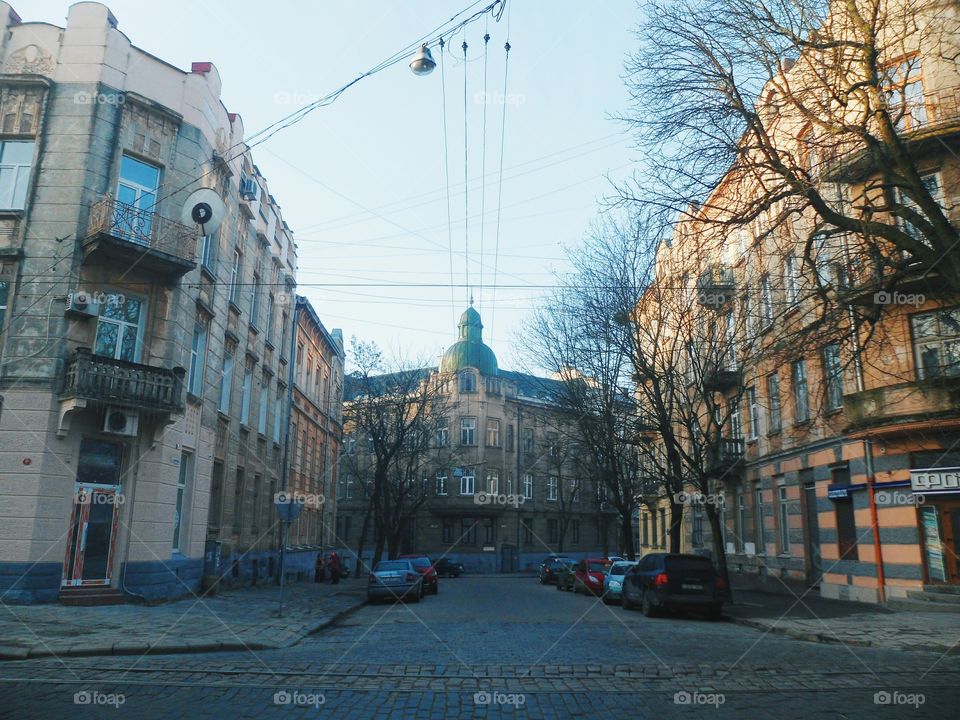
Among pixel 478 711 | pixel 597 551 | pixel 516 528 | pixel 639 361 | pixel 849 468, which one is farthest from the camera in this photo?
pixel 597 551

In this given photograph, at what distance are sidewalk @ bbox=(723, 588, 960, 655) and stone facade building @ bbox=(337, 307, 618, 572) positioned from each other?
3861cm

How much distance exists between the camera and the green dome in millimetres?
65375

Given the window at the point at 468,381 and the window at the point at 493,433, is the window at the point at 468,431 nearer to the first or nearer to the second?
the window at the point at 493,433

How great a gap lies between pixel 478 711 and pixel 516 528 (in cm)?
5635

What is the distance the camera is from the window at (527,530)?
63.3 m

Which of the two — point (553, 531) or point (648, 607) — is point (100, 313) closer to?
point (648, 607)

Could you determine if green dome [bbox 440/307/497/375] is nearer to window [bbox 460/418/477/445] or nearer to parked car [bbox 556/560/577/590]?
window [bbox 460/418/477/445]

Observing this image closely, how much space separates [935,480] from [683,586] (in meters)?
6.92

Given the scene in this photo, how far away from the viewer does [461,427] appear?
211 feet

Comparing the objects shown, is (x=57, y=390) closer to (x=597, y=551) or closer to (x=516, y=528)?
(x=516, y=528)

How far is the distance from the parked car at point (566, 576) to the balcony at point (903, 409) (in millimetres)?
15521

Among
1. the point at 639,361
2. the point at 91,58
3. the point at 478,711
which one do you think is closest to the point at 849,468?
the point at 639,361

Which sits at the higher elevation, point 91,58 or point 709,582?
point 91,58

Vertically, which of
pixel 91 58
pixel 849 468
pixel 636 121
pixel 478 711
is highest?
pixel 91 58
